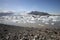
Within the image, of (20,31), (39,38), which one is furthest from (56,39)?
(20,31)

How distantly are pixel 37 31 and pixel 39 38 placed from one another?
10546mm

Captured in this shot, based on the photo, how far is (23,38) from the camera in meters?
79.9

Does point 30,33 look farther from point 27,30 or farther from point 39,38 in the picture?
point 39,38

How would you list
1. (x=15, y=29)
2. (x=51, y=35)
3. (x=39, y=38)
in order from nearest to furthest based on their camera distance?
(x=39, y=38) → (x=51, y=35) → (x=15, y=29)

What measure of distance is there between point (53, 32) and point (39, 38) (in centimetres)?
1577

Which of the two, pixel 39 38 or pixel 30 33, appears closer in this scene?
pixel 39 38

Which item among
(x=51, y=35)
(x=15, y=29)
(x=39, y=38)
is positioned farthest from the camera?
(x=15, y=29)

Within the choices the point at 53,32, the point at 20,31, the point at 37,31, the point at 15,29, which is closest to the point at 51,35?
the point at 53,32

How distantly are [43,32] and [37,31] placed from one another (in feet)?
16.8

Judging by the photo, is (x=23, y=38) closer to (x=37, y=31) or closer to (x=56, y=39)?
(x=37, y=31)

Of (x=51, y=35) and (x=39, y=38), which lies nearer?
(x=39, y=38)

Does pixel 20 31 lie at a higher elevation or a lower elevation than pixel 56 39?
higher

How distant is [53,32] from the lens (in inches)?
3393

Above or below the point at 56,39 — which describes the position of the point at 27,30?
above
